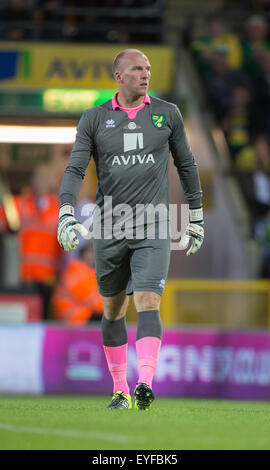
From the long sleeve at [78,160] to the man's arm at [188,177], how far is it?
1.89 ft

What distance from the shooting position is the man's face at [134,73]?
7004 millimetres

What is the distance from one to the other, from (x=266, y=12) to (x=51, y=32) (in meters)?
3.90

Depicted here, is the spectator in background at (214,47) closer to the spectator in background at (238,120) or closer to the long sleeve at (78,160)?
the spectator in background at (238,120)

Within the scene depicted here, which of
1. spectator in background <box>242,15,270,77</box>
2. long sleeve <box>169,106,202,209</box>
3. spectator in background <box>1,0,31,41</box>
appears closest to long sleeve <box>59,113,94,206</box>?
long sleeve <box>169,106,202,209</box>

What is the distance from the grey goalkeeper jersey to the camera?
7.01 metres

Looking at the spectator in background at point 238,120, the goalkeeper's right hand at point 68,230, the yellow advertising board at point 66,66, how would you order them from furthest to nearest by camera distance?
the spectator in background at point 238,120 → the yellow advertising board at point 66,66 → the goalkeeper's right hand at point 68,230

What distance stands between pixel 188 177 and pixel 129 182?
50 cm

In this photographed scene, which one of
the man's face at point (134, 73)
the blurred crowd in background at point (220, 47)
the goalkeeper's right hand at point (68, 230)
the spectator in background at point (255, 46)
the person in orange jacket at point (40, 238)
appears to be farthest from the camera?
the spectator in background at point (255, 46)

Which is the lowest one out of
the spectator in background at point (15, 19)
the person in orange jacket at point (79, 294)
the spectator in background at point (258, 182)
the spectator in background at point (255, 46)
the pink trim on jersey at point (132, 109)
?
the pink trim on jersey at point (132, 109)

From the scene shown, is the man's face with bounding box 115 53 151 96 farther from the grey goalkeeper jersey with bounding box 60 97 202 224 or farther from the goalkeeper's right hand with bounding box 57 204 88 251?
the goalkeeper's right hand with bounding box 57 204 88 251

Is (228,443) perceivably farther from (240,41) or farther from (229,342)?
(240,41)

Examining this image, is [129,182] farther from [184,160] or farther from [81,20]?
[81,20]

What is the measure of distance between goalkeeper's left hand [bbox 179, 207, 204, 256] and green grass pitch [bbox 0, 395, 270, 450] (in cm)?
112


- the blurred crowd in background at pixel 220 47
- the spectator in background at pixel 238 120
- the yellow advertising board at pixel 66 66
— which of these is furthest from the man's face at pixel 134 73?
the spectator in background at pixel 238 120
